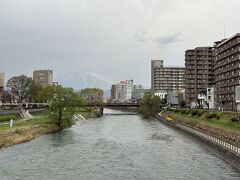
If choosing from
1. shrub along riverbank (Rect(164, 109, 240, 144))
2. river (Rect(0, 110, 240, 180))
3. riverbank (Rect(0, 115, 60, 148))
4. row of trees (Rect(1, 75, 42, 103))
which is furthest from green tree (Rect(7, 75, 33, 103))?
river (Rect(0, 110, 240, 180))

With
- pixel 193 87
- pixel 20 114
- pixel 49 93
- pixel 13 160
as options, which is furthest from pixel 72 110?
pixel 193 87

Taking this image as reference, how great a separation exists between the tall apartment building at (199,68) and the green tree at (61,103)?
296ft

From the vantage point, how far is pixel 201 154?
48.0m

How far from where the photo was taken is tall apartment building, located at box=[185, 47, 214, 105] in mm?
166500

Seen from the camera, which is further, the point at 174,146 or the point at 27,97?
the point at 27,97

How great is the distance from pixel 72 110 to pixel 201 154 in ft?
151

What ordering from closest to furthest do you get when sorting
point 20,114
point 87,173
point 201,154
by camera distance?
point 87,173 → point 201,154 → point 20,114

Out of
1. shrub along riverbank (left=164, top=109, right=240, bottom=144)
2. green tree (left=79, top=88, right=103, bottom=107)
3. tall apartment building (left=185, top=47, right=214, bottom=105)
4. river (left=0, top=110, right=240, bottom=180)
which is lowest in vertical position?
river (left=0, top=110, right=240, bottom=180)

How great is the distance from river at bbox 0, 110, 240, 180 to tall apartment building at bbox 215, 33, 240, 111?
52.0 meters

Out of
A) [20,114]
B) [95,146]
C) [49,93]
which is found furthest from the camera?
[20,114]

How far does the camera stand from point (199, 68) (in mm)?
166625

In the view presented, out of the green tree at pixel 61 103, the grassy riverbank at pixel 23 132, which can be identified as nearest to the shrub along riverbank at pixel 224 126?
the green tree at pixel 61 103

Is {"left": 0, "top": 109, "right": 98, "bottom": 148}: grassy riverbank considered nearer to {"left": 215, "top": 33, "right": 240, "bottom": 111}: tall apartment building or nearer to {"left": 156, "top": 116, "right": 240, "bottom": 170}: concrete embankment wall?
{"left": 156, "top": 116, "right": 240, "bottom": 170}: concrete embankment wall

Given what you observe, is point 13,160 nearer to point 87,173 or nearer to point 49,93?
point 87,173
